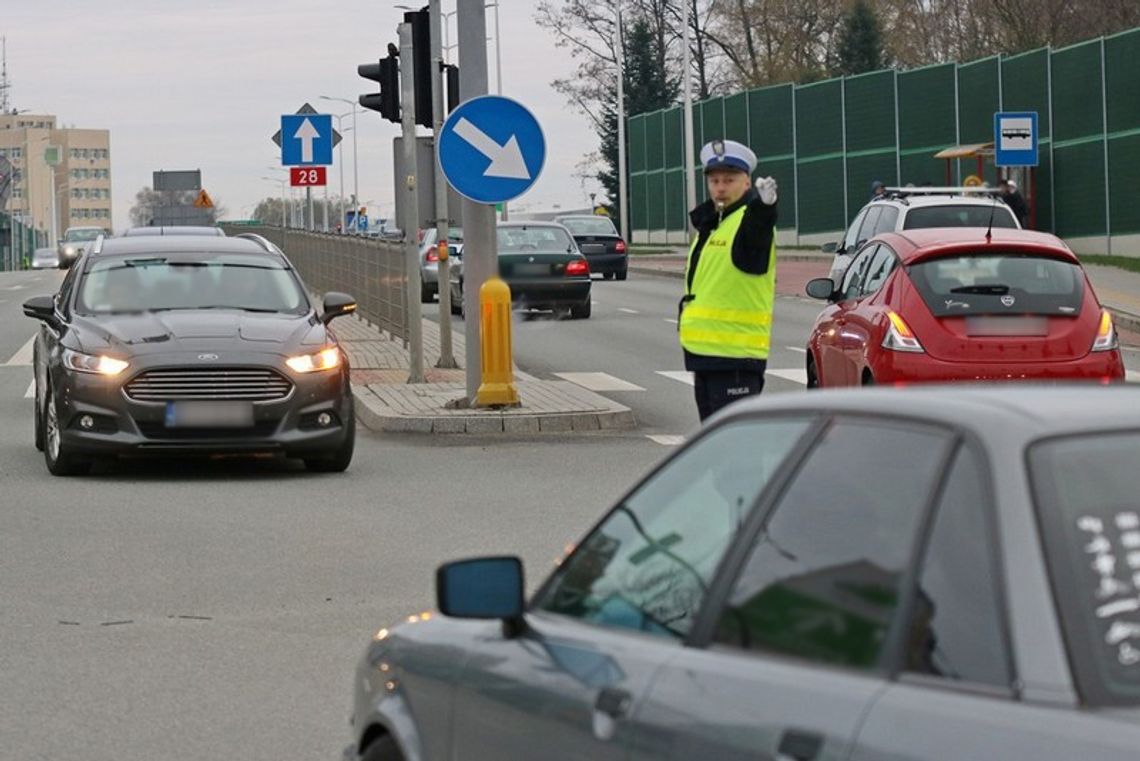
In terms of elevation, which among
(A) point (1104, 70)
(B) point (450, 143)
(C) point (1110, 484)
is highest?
(A) point (1104, 70)

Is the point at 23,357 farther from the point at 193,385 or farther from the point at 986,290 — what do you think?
the point at 986,290

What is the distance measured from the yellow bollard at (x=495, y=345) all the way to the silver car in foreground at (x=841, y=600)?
13.5 meters

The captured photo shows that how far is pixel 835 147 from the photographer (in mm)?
62406

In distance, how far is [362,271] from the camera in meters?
32.0

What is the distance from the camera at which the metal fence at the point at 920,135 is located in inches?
1797

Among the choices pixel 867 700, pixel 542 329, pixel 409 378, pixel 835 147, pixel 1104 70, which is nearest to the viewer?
pixel 867 700

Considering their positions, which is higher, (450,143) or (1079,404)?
(450,143)

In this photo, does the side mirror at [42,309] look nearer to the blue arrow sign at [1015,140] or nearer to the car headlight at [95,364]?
the car headlight at [95,364]

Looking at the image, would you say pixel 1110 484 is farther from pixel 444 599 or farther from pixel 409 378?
pixel 409 378

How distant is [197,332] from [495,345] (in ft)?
12.3

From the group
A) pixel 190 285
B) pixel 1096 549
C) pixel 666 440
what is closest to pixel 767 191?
pixel 190 285

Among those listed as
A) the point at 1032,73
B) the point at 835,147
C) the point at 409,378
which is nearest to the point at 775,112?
the point at 835,147

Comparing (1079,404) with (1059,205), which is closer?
(1079,404)

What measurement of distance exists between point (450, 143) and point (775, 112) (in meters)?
50.8
